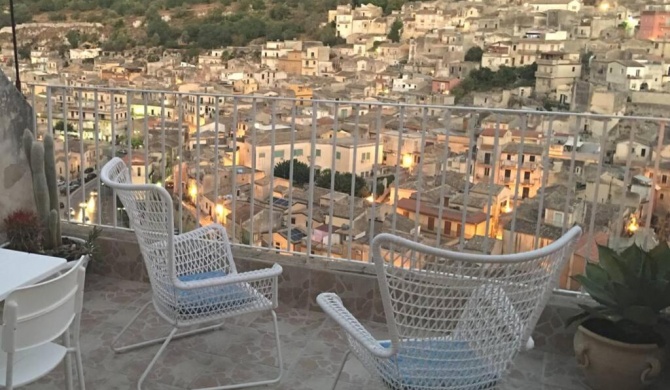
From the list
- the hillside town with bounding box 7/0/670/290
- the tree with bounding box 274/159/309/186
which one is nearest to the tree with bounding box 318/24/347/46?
the hillside town with bounding box 7/0/670/290

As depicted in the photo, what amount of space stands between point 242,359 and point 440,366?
1.31 metres

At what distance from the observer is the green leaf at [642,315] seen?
262 centimetres

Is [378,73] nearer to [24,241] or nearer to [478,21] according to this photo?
[478,21]

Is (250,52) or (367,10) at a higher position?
(367,10)

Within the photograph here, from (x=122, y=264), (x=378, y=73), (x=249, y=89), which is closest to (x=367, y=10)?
(x=378, y=73)

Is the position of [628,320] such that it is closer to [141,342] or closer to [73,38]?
[141,342]

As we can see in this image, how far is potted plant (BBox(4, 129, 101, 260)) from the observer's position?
3.63 meters

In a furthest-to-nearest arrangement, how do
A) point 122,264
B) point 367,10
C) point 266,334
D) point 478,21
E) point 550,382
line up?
point 478,21, point 367,10, point 122,264, point 266,334, point 550,382

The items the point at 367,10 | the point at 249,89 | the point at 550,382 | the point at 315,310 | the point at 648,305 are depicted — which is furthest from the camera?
the point at 367,10

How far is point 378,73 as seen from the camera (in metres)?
30.8

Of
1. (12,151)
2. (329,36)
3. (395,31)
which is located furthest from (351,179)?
(395,31)

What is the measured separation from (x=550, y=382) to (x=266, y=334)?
1.40 meters

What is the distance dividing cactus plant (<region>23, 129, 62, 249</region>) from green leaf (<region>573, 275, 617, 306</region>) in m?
2.82

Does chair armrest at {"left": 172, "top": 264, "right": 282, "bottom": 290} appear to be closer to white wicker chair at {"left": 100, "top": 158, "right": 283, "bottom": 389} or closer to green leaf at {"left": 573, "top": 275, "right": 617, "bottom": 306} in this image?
white wicker chair at {"left": 100, "top": 158, "right": 283, "bottom": 389}
